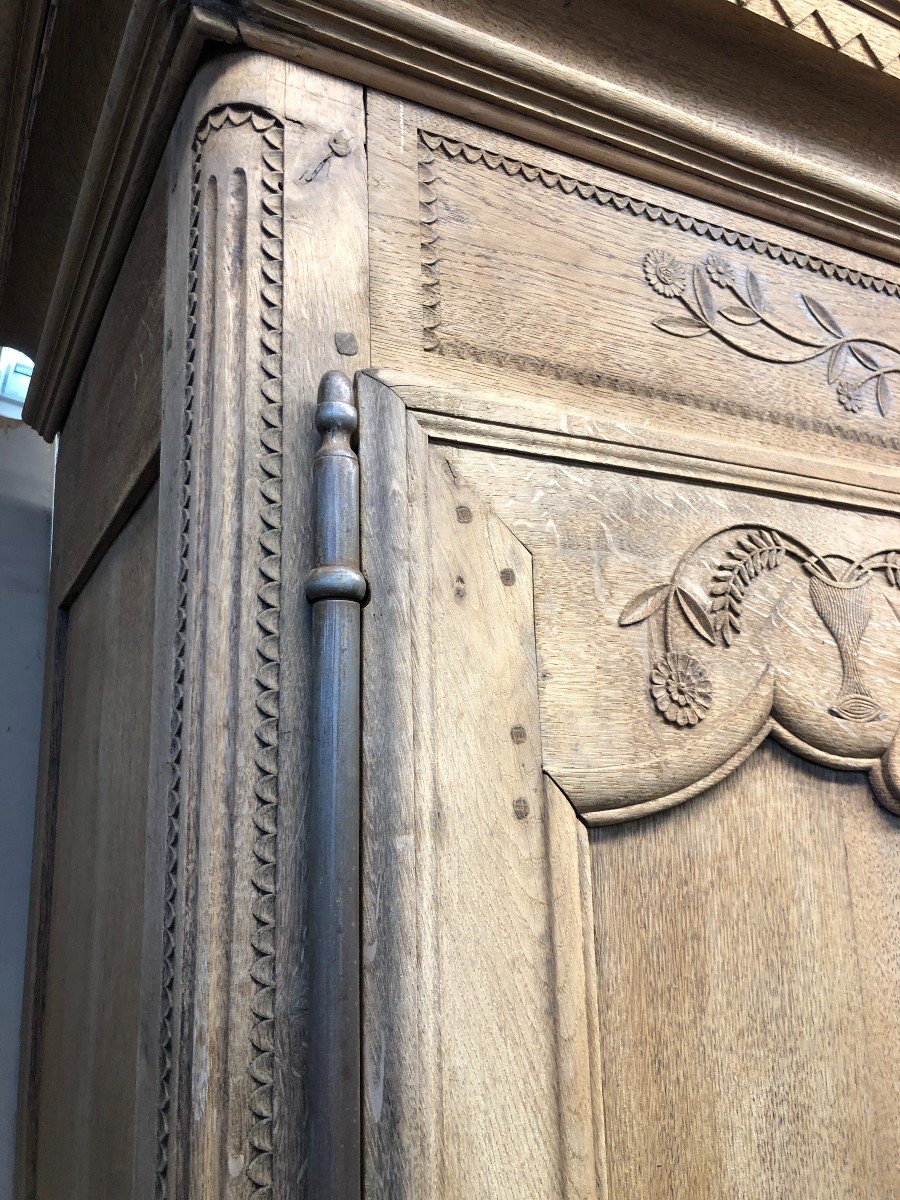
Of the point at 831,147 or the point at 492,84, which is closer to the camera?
the point at 492,84

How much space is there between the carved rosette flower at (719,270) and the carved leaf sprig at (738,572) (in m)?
0.24

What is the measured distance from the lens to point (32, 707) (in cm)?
138

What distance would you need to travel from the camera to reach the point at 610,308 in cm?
81

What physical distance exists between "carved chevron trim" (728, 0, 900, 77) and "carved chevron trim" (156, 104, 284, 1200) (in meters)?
0.46

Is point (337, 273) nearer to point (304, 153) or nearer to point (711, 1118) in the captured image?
point (304, 153)

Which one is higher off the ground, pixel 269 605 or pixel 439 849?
pixel 269 605

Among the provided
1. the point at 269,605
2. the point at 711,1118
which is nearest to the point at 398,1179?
the point at 711,1118

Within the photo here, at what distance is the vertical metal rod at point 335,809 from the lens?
542 millimetres

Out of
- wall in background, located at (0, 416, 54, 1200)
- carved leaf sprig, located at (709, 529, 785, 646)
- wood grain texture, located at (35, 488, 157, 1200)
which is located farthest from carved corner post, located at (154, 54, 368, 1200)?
wall in background, located at (0, 416, 54, 1200)

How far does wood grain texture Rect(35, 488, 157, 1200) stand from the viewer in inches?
30.0

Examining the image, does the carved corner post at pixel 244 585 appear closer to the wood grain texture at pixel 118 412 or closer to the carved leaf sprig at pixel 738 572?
the wood grain texture at pixel 118 412

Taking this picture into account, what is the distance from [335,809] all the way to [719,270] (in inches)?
24.1

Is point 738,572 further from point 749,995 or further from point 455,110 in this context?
point 455,110

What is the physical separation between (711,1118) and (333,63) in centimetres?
82
